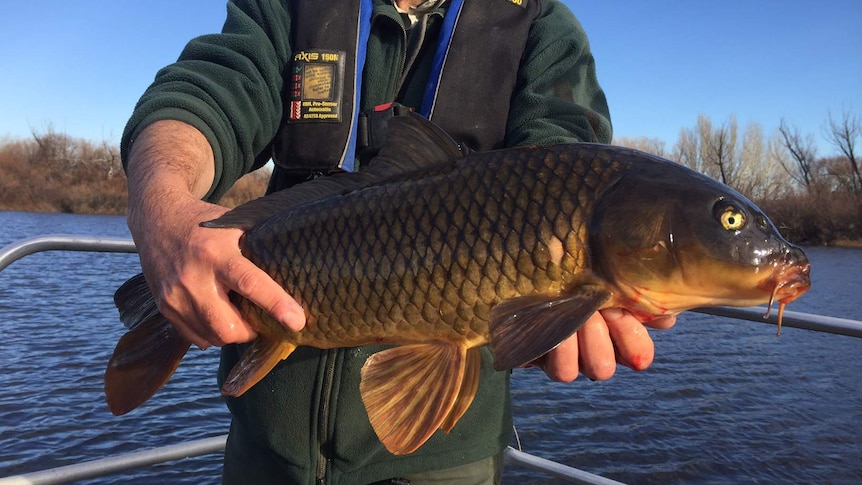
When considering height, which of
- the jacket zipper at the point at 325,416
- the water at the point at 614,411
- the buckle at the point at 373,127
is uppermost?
the buckle at the point at 373,127

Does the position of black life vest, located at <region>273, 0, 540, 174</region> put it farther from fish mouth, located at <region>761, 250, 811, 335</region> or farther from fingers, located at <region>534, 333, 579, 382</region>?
fish mouth, located at <region>761, 250, 811, 335</region>

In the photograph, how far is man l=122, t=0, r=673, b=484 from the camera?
5.69ft

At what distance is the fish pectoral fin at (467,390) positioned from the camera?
1774 mm

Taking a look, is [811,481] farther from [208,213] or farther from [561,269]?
[208,213]

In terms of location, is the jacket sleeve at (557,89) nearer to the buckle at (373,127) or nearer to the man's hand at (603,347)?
the buckle at (373,127)

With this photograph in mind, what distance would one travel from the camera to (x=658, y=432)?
8516mm

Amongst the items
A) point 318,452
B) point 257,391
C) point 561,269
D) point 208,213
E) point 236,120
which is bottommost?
point 318,452

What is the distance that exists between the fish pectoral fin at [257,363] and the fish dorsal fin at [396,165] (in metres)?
0.36

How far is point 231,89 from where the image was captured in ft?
7.58

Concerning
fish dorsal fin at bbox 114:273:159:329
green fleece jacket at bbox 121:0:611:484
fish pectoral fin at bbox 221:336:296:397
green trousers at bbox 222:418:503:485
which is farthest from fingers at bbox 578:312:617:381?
fish dorsal fin at bbox 114:273:159:329

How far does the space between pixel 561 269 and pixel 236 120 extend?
1343 millimetres

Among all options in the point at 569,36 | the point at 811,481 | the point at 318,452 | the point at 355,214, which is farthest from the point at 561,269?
the point at 811,481

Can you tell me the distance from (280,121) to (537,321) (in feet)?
4.99

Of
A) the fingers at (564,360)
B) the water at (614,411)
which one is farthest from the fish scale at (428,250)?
the water at (614,411)
